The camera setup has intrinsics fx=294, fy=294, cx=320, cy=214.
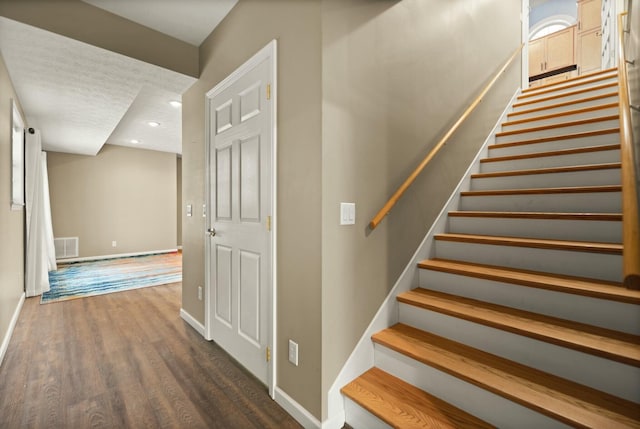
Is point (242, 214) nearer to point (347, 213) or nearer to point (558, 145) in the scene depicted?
point (347, 213)

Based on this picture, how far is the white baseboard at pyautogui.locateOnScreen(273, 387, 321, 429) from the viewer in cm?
158

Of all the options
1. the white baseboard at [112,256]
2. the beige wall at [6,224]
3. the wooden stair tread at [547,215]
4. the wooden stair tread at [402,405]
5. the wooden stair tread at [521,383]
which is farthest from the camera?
the white baseboard at [112,256]

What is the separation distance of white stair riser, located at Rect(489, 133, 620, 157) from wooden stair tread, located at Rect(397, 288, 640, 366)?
1.76 metres

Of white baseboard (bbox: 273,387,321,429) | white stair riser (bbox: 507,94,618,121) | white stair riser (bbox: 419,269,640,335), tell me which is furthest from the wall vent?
white stair riser (bbox: 507,94,618,121)

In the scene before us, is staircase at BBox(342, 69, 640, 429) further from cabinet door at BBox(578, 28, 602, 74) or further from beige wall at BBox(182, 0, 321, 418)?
cabinet door at BBox(578, 28, 602, 74)

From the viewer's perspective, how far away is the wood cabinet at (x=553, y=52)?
18.4 ft

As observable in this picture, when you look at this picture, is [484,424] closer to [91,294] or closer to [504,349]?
[504,349]

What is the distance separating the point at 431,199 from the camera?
2336mm

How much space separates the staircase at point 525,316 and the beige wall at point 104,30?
9.38 ft

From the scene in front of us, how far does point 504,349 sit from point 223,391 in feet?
5.60

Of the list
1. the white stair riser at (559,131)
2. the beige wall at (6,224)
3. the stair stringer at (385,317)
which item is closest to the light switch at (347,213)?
the stair stringer at (385,317)

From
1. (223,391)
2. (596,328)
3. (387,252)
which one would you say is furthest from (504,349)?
(223,391)

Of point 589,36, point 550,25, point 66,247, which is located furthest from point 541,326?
point 66,247

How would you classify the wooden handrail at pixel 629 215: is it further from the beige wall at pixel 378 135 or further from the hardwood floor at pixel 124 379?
the hardwood floor at pixel 124 379
